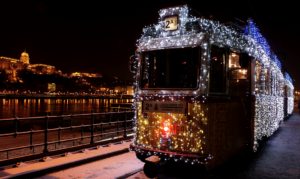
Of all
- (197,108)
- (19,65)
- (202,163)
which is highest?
(19,65)

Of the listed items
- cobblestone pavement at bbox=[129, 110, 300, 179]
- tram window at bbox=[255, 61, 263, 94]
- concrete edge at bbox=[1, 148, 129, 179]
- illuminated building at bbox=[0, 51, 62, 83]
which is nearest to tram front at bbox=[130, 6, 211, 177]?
cobblestone pavement at bbox=[129, 110, 300, 179]

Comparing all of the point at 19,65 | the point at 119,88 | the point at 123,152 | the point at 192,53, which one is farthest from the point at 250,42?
the point at 19,65

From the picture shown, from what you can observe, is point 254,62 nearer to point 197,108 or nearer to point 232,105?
point 232,105

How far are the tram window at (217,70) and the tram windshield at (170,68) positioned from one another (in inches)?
19.4

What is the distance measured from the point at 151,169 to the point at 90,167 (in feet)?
6.65

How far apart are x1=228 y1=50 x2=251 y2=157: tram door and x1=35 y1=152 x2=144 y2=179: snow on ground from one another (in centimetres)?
272

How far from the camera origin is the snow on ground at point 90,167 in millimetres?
5793

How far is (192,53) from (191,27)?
0.64m

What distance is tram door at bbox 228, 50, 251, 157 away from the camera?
234 inches

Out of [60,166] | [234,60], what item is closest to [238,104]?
[234,60]

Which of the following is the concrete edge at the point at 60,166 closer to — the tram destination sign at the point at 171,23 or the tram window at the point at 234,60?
the tram destination sign at the point at 171,23

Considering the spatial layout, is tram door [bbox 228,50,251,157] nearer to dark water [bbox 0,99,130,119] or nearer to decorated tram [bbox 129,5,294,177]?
decorated tram [bbox 129,5,294,177]

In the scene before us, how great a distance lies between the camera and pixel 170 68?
5641 millimetres

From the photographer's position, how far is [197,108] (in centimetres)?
520
